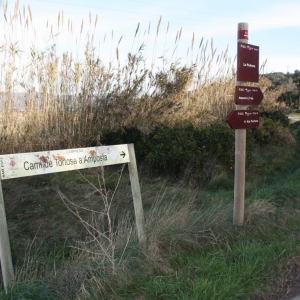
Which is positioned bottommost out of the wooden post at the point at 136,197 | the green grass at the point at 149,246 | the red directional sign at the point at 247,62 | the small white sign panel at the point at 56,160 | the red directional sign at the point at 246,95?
the green grass at the point at 149,246

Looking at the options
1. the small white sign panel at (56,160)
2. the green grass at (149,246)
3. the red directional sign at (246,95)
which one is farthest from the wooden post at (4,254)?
the red directional sign at (246,95)

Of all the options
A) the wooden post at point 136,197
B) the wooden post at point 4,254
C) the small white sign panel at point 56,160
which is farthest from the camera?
the wooden post at point 136,197

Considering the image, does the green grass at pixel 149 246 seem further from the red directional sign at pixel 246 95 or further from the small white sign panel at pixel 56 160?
the red directional sign at pixel 246 95

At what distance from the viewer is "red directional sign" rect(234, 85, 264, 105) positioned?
528 cm

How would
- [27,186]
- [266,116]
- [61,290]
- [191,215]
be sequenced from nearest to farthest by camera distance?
[61,290]
[191,215]
[27,186]
[266,116]

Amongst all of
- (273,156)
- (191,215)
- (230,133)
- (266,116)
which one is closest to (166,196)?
(191,215)

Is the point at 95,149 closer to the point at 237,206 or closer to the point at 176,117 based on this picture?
the point at 237,206

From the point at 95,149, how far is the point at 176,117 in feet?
18.9

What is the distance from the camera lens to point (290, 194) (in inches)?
270

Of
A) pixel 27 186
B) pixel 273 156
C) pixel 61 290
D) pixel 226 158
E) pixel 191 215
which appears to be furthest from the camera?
pixel 273 156

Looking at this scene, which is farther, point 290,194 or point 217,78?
point 217,78

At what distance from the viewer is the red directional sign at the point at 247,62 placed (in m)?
5.27

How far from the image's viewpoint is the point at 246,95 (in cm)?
541

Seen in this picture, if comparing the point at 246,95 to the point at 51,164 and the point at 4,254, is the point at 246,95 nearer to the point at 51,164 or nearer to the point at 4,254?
the point at 51,164
